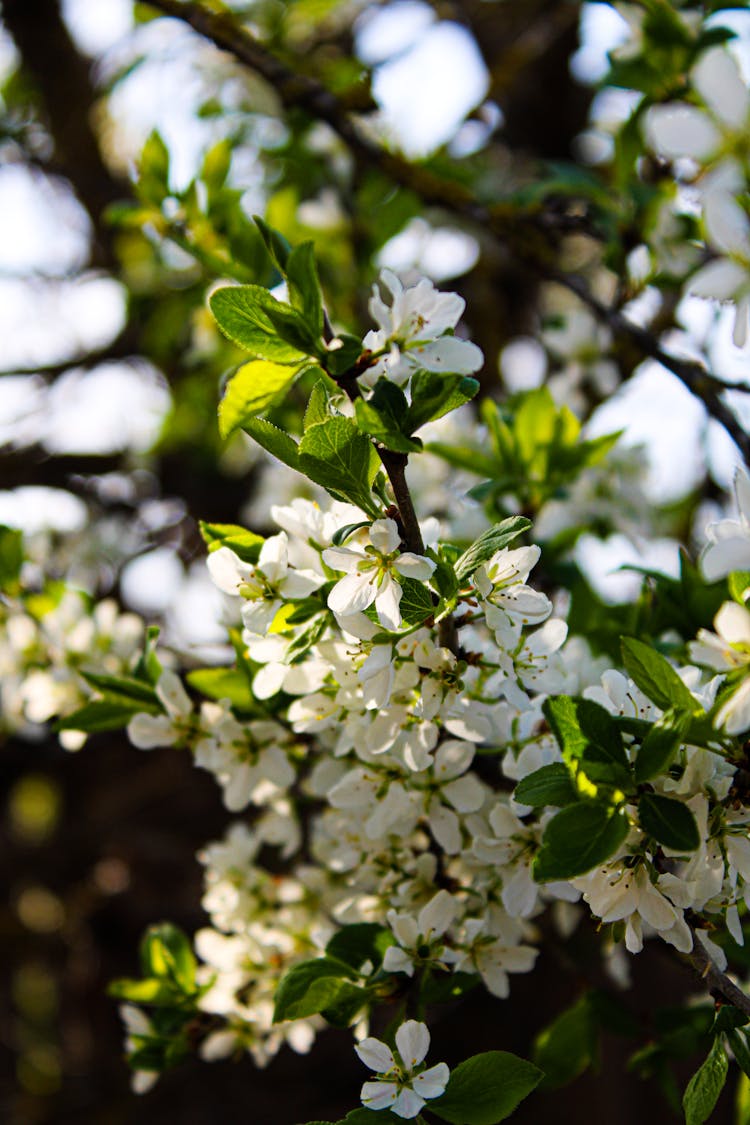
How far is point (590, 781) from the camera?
28.9 inches

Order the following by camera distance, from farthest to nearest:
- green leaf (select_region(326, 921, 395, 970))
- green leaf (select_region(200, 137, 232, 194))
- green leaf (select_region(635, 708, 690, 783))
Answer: green leaf (select_region(200, 137, 232, 194)) → green leaf (select_region(326, 921, 395, 970)) → green leaf (select_region(635, 708, 690, 783))

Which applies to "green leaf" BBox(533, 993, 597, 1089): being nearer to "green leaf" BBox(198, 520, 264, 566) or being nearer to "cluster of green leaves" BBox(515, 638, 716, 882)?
"cluster of green leaves" BBox(515, 638, 716, 882)

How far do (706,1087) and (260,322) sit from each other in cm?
70

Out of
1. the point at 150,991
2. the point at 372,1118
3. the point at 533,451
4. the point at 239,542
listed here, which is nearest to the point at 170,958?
the point at 150,991

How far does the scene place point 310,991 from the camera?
2.89 ft

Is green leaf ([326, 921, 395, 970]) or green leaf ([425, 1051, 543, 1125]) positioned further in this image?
green leaf ([326, 921, 395, 970])

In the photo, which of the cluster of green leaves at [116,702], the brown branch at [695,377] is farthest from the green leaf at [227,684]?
the brown branch at [695,377]

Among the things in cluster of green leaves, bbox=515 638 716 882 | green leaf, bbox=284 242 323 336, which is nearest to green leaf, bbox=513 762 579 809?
cluster of green leaves, bbox=515 638 716 882

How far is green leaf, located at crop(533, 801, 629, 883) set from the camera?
27.6 inches

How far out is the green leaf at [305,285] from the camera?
719mm

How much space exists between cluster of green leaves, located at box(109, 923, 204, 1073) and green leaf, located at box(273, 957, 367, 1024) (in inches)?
12.0

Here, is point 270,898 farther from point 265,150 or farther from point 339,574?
point 265,150

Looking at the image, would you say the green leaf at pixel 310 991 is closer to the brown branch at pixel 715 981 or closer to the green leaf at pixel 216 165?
the brown branch at pixel 715 981

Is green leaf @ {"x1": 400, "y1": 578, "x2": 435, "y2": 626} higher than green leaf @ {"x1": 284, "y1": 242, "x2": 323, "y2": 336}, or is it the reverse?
green leaf @ {"x1": 284, "y1": 242, "x2": 323, "y2": 336}
